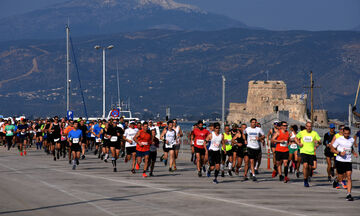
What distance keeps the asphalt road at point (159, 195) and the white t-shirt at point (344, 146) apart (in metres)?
0.85

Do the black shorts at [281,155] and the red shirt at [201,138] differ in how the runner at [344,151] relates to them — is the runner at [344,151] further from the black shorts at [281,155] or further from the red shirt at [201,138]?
the red shirt at [201,138]

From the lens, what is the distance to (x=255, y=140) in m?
21.6

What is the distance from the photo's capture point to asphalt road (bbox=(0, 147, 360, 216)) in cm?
1377

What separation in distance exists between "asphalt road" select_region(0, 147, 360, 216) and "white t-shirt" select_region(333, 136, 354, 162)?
0.85 metres

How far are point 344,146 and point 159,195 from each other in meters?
4.39

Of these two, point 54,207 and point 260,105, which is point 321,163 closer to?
point 54,207

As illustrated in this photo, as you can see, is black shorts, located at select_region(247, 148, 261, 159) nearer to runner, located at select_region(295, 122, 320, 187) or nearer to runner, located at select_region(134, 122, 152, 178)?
runner, located at select_region(295, 122, 320, 187)

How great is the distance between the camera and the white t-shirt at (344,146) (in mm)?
17141

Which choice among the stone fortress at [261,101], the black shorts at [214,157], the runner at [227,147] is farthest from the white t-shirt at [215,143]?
the stone fortress at [261,101]

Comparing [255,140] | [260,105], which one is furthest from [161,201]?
[260,105]

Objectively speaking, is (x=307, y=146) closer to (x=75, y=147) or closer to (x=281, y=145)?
(x=281, y=145)

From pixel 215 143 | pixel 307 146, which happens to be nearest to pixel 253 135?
pixel 215 143

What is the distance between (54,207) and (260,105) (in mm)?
128805

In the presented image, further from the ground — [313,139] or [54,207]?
[313,139]
